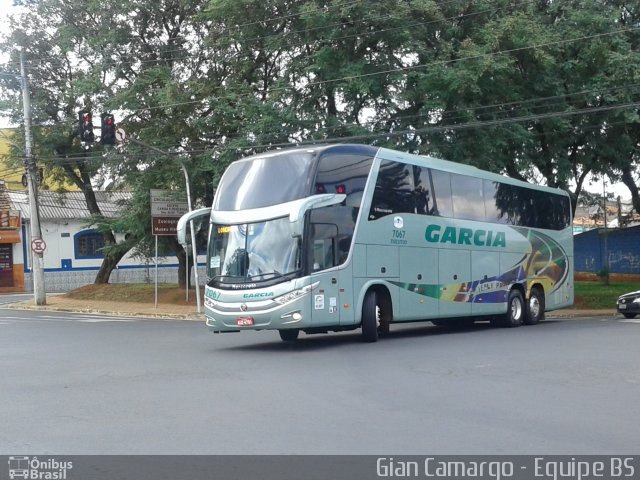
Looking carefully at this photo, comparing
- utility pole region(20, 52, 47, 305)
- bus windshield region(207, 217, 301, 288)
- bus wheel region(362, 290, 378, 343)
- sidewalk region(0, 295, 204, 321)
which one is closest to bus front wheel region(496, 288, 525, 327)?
bus wheel region(362, 290, 378, 343)

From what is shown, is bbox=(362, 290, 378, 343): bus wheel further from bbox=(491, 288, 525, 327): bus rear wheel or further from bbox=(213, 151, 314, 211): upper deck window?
bbox=(491, 288, 525, 327): bus rear wheel

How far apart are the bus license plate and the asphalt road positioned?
25.4 inches

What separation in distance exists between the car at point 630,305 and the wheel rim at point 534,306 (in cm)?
302

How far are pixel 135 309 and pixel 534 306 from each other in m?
17.3

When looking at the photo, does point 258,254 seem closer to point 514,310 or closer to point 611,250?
point 514,310

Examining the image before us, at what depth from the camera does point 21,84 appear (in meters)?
37.2

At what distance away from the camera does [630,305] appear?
86.0 ft

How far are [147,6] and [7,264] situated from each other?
28.1m

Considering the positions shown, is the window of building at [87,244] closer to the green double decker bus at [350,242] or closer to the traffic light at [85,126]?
the traffic light at [85,126]

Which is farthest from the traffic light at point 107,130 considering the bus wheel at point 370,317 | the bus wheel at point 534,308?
the bus wheel at point 534,308

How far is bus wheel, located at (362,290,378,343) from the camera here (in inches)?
715

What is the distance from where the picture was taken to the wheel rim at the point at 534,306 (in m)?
25.1

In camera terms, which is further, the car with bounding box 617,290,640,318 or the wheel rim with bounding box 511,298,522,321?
the car with bounding box 617,290,640,318
